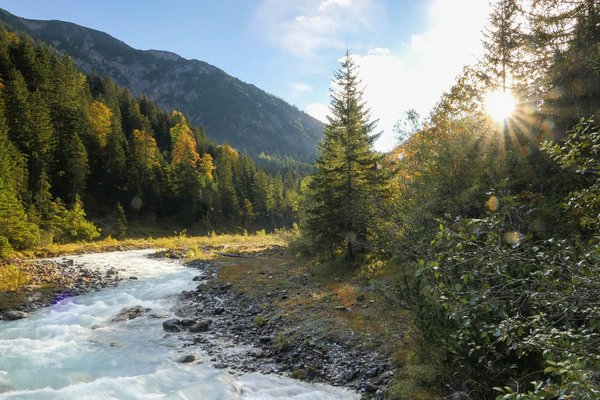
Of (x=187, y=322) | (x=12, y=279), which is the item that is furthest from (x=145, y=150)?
(x=187, y=322)

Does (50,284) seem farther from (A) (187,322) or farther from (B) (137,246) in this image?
(B) (137,246)

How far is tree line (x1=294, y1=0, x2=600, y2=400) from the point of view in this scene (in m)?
3.46

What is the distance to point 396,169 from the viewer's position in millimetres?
24781

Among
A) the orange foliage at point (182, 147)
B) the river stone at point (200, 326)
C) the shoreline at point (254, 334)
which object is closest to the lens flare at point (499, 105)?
the shoreline at point (254, 334)

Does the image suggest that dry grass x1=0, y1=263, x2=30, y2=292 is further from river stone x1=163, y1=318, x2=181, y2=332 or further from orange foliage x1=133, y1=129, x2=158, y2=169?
orange foliage x1=133, y1=129, x2=158, y2=169

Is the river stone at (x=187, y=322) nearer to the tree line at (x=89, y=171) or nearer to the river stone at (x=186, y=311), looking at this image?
the river stone at (x=186, y=311)

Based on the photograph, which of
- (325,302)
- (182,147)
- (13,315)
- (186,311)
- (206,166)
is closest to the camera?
(13,315)

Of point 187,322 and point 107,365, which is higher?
point 187,322

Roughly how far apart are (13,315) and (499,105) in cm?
2270

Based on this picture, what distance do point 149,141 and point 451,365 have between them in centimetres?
7833

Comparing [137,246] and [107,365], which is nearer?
[107,365]

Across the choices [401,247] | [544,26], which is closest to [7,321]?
[401,247]

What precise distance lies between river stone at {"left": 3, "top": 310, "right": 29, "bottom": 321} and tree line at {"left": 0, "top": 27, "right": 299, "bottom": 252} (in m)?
13.4

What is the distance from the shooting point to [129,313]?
15703 millimetres
